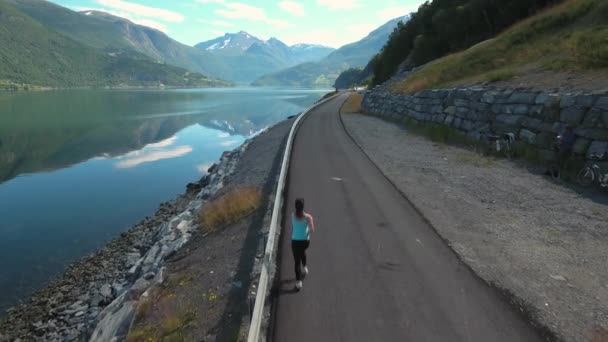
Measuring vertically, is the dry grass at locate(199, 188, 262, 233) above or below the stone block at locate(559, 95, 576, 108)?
below

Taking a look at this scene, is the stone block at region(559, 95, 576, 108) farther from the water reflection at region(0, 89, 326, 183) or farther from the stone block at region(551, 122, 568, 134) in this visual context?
the water reflection at region(0, 89, 326, 183)

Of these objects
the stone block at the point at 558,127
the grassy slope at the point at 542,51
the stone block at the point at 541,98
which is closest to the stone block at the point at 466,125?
the grassy slope at the point at 542,51

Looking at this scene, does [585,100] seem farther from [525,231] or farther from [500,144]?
[525,231]

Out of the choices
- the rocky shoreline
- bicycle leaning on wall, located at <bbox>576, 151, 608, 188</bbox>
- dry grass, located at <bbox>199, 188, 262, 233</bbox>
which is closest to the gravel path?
bicycle leaning on wall, located at <bbox>576, 151, 608, 188</bbox>

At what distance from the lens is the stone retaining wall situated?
1404 cm

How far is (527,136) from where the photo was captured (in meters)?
17.5

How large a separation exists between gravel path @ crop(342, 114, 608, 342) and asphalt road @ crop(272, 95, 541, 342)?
1.91ft

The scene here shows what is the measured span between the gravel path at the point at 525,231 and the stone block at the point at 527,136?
1452mm

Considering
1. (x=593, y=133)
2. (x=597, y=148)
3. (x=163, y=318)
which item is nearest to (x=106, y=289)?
(x=163, y=318)

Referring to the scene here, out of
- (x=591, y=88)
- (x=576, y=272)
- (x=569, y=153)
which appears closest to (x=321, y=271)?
(x=576, y=272)

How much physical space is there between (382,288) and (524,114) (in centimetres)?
1494

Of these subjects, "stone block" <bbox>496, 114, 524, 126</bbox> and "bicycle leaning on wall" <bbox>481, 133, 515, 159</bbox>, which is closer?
"bicycle leaning on wall" <bbox>481, 133, 515, 159</bbox>

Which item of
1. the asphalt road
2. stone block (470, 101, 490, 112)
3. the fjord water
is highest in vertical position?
stone block (470, 101, 490, 112)

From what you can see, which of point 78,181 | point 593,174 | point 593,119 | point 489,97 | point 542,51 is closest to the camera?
point 593,174
